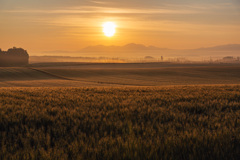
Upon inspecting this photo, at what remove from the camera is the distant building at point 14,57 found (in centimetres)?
17499

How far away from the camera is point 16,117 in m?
5.07

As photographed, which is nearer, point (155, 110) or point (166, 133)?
point (166, 133)

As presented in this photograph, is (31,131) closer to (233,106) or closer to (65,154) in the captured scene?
(65,154)

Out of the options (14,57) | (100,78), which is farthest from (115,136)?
(14,57)

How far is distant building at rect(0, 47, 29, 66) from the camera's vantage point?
174988mm

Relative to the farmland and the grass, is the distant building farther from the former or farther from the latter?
the grass

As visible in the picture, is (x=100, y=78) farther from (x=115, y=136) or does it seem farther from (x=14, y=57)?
(x=14, y=57)

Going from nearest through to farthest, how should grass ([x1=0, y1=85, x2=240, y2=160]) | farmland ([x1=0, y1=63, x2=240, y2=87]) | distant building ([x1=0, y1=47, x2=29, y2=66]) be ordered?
1. grass ([x1=0, y1=85, x2=240, y2=160])
2. farmland ([x1=0, y1=63, x2=240, y2=87])
3. distant building ([x1=0, y1=47, x2=29, y2=66])

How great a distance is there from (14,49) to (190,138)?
20469 cm

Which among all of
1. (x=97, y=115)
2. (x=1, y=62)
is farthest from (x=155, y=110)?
(x=1, y=62)

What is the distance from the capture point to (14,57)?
18162cm

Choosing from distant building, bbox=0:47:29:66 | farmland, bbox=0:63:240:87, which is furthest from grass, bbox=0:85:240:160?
distant building, bbox=0:47:29:66

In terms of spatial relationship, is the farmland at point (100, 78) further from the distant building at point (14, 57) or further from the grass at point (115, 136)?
the distant building at point (14, 57)

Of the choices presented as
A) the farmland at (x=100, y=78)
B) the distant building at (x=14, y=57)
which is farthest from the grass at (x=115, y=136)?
the distant building at (x=14, y=57)
